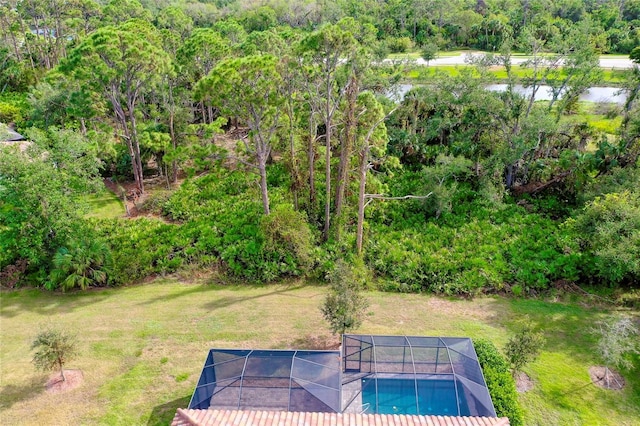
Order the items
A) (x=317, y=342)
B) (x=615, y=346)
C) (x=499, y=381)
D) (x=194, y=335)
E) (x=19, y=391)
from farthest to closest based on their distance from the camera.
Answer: (x=194, y=335) < (x=317, y=342) < (x=19, y=391) < (x=615, y=346) < (x=499, y=381)

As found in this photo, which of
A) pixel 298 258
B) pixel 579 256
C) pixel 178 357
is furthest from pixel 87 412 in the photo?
pixel 579 256

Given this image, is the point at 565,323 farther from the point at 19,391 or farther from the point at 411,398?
the point at 19,391

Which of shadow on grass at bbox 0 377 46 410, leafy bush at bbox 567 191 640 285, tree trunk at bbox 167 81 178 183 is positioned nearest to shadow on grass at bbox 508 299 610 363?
leafy bush at bbox 567 191 640 285

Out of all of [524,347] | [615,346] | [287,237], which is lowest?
[615,346]

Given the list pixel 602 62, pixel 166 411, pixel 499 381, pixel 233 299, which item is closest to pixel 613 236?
pixel 499 381

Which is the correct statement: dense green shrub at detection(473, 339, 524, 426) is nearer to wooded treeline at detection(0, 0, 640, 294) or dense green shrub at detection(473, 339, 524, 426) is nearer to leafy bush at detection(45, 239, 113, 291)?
wooded treeline at detection(0, 0, 640, 294)

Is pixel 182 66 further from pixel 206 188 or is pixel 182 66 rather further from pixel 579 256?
pixel 579 256

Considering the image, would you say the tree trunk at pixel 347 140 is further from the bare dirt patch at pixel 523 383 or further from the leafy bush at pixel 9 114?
the leafy bush at pixel 9 114
